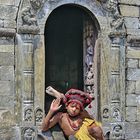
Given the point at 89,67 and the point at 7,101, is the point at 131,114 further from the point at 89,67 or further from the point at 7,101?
the point at 7,101

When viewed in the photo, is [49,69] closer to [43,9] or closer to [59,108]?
[43,9]

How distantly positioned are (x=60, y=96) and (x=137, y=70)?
289 cm

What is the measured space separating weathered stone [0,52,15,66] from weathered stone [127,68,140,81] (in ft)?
7.59

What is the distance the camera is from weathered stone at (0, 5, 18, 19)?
866cm

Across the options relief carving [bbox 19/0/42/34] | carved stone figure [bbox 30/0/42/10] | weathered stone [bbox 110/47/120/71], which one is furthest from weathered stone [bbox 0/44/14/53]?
weathered stone [bbox 110/47/120/71]

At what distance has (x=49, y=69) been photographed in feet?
30.9

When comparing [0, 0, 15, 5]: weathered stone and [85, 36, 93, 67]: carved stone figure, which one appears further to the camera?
[85, 36, 93, 67]: carved stone figure

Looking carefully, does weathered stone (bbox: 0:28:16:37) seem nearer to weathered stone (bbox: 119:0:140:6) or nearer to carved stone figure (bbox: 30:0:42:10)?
carved stone figure (bbox: 30:0:42:10)

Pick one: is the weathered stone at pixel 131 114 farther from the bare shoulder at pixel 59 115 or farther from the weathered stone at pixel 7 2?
the weathered stone at pixel 7 2

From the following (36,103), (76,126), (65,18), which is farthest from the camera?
(65,18)

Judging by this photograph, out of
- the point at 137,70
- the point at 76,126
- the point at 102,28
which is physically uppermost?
the point at 102,28

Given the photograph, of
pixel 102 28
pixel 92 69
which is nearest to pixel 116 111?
pixel 92 69

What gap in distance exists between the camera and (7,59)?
8688 mm

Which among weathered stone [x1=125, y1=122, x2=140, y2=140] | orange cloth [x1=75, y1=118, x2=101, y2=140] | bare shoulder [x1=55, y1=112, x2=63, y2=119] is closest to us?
orange cloth [x1=75, y1=118, x2=101, y2=140]
